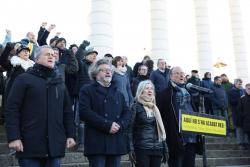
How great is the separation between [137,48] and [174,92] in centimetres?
2070

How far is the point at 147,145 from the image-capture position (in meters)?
5.89

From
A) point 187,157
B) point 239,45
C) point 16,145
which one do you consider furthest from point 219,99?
point 239,45

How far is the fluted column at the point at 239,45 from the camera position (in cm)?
2314

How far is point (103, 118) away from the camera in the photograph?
17.5 ft

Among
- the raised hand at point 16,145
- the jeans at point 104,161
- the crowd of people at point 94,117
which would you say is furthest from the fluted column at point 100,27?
the raised hand at point 16,145

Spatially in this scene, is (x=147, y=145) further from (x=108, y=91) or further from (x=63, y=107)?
(x=63, y=107)

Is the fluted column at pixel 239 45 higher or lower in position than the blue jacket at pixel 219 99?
higher

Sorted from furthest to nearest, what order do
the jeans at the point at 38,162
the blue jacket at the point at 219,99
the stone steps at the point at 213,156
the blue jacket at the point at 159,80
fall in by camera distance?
the blue jacket at the point at 219,99 → the blue jacket at the point at 159,80 → the stone steps at the point at 213,156 → the jeans at the point at 38,162

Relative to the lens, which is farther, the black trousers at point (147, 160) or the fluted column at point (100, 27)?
the fluted column at point (100, 27)

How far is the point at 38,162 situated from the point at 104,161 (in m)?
0.96

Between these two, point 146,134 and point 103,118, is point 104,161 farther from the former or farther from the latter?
point 146,134

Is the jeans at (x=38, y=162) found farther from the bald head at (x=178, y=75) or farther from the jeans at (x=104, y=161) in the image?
the bald head at (x=178, y=75)

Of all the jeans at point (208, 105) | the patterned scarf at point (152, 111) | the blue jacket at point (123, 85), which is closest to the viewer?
the patterned scarf at point (152, 111)

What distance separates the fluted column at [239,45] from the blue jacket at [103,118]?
18.6 metres
